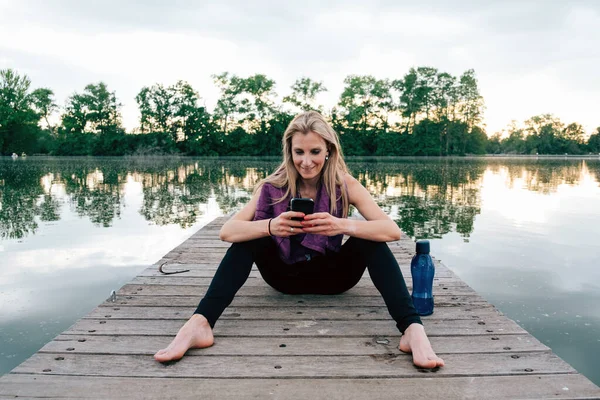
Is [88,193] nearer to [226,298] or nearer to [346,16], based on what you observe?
[226,298]

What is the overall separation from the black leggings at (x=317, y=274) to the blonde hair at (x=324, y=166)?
284mm

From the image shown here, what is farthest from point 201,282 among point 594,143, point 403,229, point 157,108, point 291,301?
point 594,143

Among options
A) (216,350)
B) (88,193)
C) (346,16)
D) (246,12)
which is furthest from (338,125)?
(216,350)

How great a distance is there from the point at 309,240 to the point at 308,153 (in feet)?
1.59

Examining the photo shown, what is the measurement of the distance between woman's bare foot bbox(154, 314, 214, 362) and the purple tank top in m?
0.59

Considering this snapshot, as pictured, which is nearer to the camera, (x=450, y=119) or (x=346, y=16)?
(x=346, y=16)

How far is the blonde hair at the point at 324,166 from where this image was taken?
2.30 m

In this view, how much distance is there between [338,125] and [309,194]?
4505 cm

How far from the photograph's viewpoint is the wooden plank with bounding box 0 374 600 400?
1487 mm

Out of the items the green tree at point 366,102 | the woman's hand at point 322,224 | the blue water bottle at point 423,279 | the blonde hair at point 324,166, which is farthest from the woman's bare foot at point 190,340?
the green tree at point 366,102

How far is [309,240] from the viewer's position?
227cm

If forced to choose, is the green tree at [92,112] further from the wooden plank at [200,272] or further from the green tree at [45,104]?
the wooden plank at [200,272]

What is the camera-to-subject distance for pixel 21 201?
930cm

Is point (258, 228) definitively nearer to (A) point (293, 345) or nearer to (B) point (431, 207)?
(A) point (293, 345)
